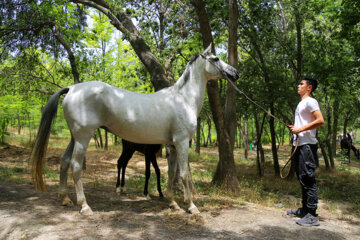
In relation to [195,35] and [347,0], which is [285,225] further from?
[195,35]

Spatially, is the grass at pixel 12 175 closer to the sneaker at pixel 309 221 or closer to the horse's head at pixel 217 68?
the horse's head at pixel 217 68

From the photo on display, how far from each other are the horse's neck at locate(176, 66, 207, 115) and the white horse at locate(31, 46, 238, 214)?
0.06 ft

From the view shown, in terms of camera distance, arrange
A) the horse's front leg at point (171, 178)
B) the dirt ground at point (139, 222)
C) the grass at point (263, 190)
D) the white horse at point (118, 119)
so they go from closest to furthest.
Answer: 1. the dirt ground at point (139, 222)
2. the white horse at point (118, 119)
3. the horse's front leg at point (171, 178)
4. the grass at point (263, 190)

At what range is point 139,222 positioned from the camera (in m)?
3.79

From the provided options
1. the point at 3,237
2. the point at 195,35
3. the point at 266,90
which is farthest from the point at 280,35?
the point at 3,237

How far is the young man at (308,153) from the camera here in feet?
13.5

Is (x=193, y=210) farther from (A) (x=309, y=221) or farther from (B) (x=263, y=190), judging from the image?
(B) (x=263, y=190)

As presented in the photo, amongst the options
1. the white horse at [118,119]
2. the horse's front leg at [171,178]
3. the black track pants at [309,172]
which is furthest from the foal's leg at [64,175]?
the black track pants at [309,172]

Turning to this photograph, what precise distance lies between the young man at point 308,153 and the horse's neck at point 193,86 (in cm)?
163

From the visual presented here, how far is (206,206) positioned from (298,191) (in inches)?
178

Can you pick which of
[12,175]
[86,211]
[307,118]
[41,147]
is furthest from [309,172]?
[12,175]

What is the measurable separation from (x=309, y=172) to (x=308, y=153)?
0.97 ft

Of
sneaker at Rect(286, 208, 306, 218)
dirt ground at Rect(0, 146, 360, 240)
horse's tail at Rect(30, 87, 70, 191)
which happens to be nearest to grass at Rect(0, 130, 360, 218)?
dirt ground at Rect(0, 146, 360, 240)

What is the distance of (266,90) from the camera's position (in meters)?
9.80
